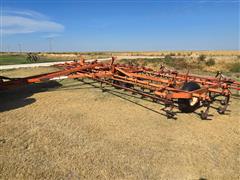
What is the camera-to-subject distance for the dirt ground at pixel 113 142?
3729 millimetres

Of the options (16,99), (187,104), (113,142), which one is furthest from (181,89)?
(16,99)

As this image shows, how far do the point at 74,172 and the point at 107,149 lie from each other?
94cm

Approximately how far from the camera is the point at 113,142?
474 centimetres

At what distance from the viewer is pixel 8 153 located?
4.17m

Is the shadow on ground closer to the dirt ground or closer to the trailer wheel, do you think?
the dirt ground

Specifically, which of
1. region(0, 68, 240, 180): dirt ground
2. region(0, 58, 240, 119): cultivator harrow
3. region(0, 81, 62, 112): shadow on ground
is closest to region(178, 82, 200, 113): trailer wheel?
region(0, 58, 240, 119): cultivator harrow

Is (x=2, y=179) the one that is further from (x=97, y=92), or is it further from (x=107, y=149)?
(x=97, y=92)

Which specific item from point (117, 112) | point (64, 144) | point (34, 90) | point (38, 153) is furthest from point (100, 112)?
point (34, 90)

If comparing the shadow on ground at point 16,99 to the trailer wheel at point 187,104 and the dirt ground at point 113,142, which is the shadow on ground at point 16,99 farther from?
the trailer wheel at point 187,104

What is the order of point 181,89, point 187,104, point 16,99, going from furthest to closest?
point 16,99 < point 187,104 < point 181,89

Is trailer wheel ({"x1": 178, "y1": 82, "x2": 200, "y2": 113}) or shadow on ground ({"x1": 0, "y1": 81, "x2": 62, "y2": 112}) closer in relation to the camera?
trailer wheel ({"x1": 178, "y1": 82, "x2": 200, "y2": 113})

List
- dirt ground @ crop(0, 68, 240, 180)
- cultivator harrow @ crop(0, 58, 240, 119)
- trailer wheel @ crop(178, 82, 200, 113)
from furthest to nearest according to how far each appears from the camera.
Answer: trailer wheel @ crop(178, 82, 200, 113)
cultivator harrow @ crop(0, 58, 240, 119)
dirt ground @ crop(0, 68, 240, 180)

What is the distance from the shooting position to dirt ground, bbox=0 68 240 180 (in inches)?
147

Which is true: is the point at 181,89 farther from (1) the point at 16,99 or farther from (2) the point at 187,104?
(1) the point at 16,99
